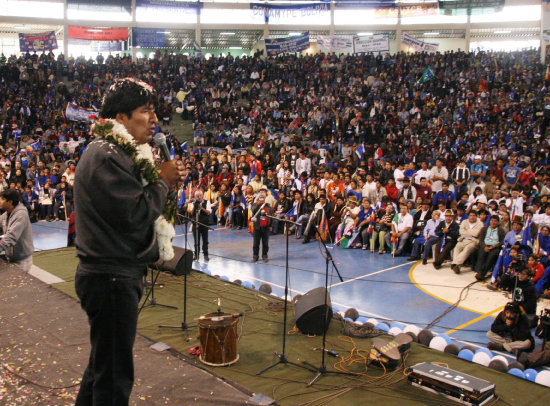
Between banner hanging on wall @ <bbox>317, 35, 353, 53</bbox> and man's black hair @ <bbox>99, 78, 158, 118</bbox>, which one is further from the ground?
banner hanging on wall @ <bbox>317, 35, 353, 53</bbox>

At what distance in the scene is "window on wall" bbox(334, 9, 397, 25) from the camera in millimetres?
31578

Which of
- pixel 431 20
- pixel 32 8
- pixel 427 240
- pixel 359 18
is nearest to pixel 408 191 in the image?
pixel 427 240

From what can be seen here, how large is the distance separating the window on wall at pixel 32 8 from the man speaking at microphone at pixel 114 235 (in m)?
32.3

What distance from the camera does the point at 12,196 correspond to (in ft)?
16.0

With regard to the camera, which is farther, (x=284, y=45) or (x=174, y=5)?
(x=174, y=5)

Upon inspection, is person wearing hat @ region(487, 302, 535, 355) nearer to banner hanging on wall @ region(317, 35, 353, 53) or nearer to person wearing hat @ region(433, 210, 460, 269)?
person wearing hat @ region(433, 210, 460, 269)

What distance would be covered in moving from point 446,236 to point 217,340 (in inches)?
252

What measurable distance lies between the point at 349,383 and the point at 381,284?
4393mm

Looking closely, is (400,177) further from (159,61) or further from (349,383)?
(159,61)

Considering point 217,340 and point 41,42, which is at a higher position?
point 41,42

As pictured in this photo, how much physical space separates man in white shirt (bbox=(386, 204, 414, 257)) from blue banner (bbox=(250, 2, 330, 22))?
24366mm

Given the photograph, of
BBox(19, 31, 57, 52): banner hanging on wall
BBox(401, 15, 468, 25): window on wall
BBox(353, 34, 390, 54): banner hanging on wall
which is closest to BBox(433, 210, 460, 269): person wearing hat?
BBox(353, 34, 390, 54): banner hanging on wall

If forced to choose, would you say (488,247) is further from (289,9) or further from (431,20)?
(431,20)

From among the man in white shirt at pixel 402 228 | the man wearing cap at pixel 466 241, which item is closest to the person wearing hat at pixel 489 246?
the man wearing cap at pixel 466 241
